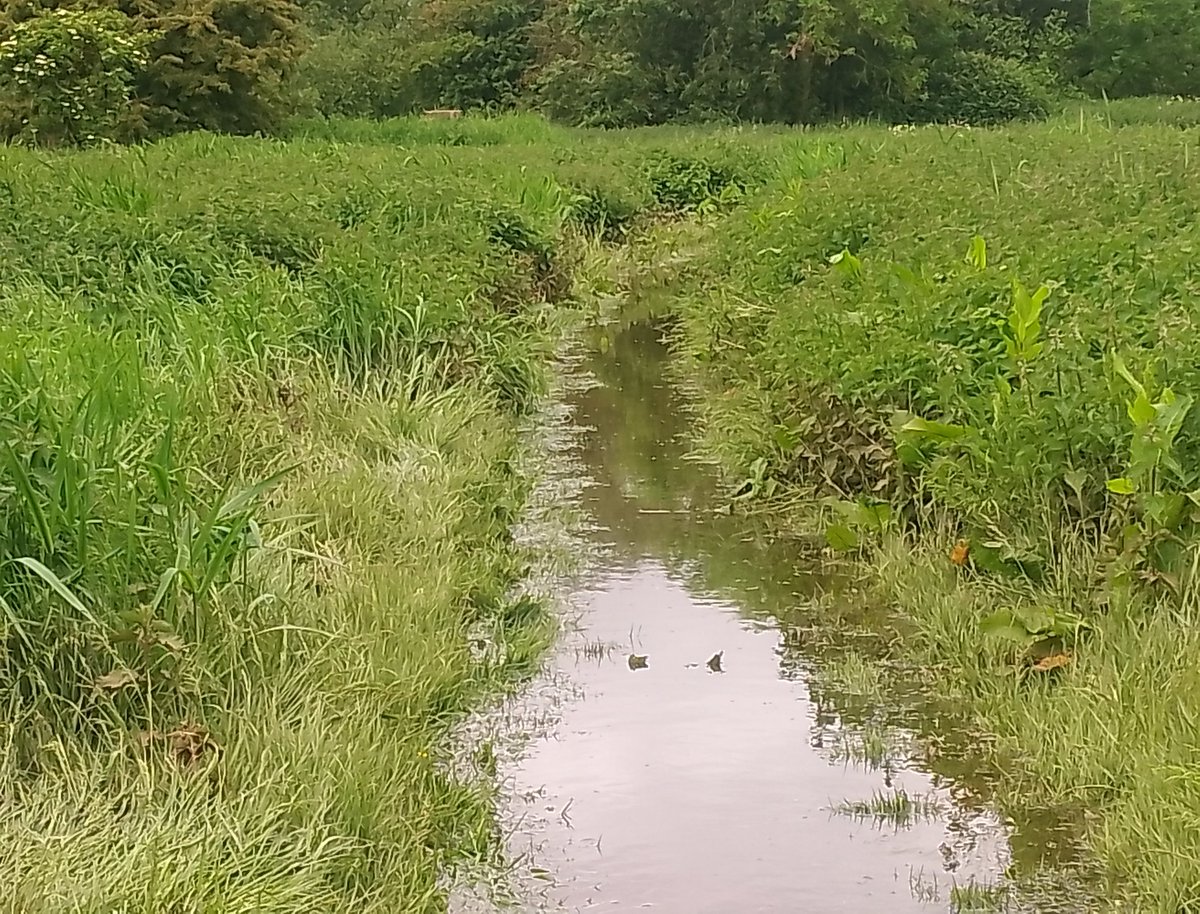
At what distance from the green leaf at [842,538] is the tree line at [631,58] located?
53.9 feet

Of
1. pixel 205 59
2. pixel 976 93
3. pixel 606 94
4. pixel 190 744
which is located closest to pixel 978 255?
pixel 190 744

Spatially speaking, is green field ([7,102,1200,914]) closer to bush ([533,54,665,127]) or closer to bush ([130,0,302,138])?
bush ([130,0,302,138])

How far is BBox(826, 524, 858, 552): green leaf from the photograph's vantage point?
5.96 m

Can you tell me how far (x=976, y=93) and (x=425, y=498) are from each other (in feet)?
97.6

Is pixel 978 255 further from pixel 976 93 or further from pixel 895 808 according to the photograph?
pixel 976 93

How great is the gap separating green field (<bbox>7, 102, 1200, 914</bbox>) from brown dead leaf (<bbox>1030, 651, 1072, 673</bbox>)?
0.01 metres

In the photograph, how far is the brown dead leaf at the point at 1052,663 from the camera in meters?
4.53

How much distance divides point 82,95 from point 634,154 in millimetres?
7368

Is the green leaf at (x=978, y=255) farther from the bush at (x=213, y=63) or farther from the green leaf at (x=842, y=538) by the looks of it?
the bush at (x=213, y=63)

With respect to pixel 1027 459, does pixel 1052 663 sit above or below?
below

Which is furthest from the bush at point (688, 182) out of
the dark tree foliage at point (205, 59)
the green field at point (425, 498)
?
the green field at point (425, 498)

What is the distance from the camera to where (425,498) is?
5949mm

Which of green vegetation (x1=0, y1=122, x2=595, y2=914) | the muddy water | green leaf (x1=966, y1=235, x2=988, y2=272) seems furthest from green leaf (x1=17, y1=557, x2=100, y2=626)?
green leaf (x1=966, y1=235, x2=988, y2=272)

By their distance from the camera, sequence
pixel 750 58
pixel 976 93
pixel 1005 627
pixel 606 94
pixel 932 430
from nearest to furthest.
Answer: pixel 1005 627
pixel 932 430
pixel 750 58
pixel 606 94
pixel 976 93
